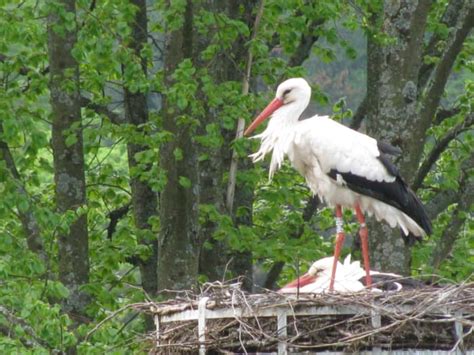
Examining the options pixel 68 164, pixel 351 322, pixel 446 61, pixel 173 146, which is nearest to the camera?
pixel 351 322

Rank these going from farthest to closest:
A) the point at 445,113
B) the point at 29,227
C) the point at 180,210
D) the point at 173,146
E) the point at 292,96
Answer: the point at 445,113 < the point at 29,227 < the point at 173,146 < the point at 180,210 < the point at 292,96

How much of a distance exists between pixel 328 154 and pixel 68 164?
4177mm

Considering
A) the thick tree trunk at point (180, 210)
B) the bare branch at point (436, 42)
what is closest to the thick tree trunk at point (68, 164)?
the thick tree trunk at point (180, 210)

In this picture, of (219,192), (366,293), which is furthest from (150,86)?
(366,293)

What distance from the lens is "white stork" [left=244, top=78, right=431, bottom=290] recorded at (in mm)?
13180

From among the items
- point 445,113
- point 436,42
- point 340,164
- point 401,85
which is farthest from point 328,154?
point 445,113

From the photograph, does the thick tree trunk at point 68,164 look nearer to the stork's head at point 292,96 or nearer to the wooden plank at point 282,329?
the stork's head at point 292,96

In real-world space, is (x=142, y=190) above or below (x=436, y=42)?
below

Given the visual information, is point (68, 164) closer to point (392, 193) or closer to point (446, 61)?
point (446, 61)

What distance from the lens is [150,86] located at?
15773mm

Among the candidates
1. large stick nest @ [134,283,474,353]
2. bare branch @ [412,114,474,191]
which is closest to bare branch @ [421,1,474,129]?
bare branch @ [412,114,474,191]

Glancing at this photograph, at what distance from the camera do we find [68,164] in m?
16.6

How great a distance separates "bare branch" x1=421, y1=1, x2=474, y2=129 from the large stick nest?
6487 mm

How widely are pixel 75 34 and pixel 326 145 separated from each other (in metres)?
4.35
